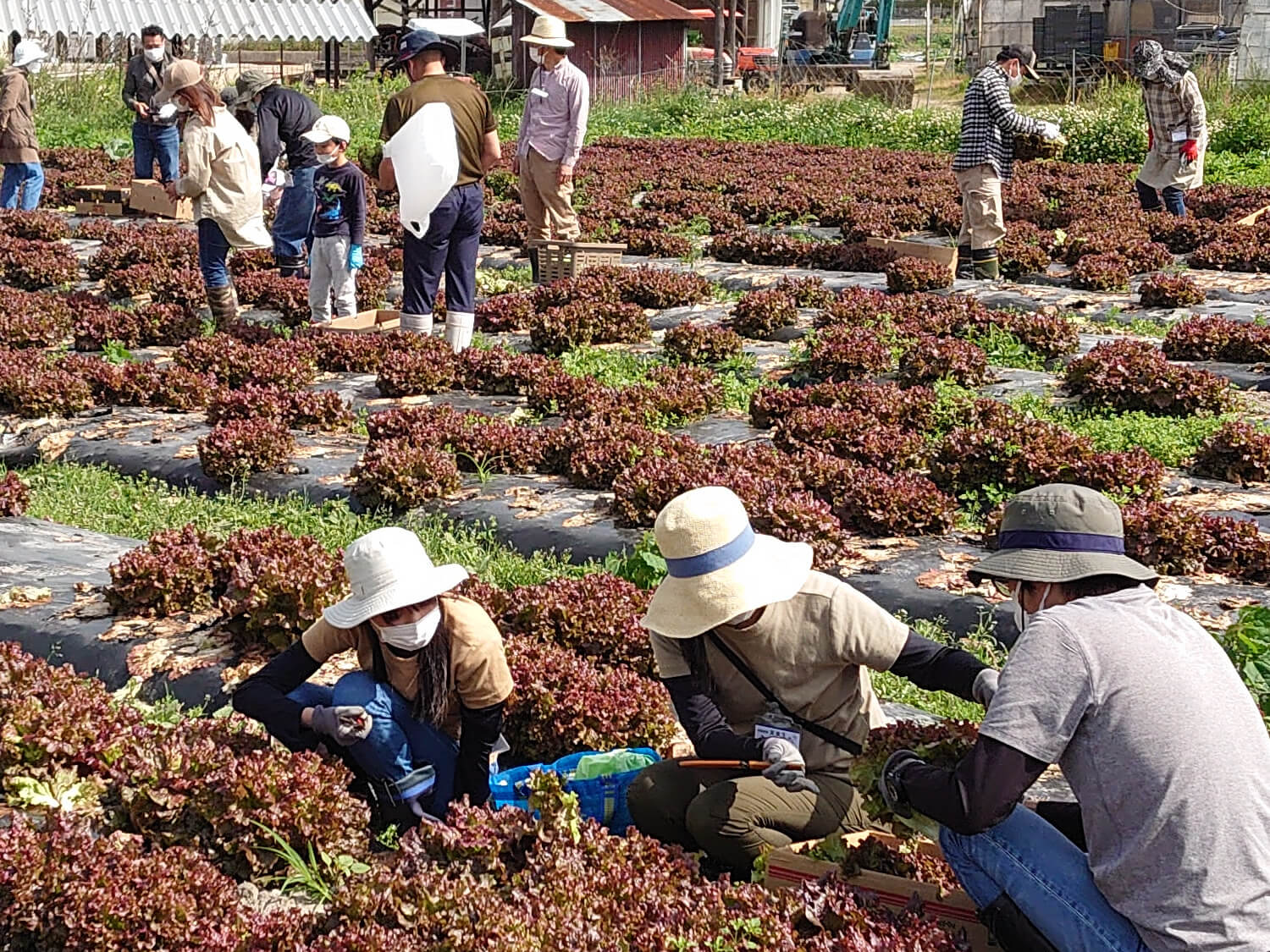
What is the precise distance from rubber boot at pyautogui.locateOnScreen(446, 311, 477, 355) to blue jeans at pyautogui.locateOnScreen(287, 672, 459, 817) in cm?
603

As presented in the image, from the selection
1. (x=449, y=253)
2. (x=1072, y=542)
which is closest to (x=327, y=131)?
(x=449, y=253)

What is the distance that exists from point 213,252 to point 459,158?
229 centimetres

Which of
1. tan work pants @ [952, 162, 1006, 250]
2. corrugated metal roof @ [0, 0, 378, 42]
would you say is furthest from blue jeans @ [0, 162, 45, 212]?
corrugated metal roof @ [0, 0, 378, 42]

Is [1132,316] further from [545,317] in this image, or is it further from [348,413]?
[348,413]

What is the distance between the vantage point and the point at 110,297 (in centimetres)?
1314

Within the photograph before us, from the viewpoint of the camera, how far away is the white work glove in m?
3.78

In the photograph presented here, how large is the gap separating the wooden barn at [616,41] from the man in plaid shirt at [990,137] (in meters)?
20.2

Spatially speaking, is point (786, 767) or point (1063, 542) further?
point (786, 767)

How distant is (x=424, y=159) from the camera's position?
357 inches

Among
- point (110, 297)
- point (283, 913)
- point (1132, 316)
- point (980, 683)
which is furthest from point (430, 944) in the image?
point (110, 297)

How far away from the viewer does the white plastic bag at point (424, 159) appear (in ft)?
29.8

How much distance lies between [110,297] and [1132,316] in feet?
28.2

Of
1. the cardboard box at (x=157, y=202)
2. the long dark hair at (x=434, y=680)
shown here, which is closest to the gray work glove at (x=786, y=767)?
the long dark hair at (x=434, y=680)

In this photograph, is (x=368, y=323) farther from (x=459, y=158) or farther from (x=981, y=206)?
(x=981, y=206)
